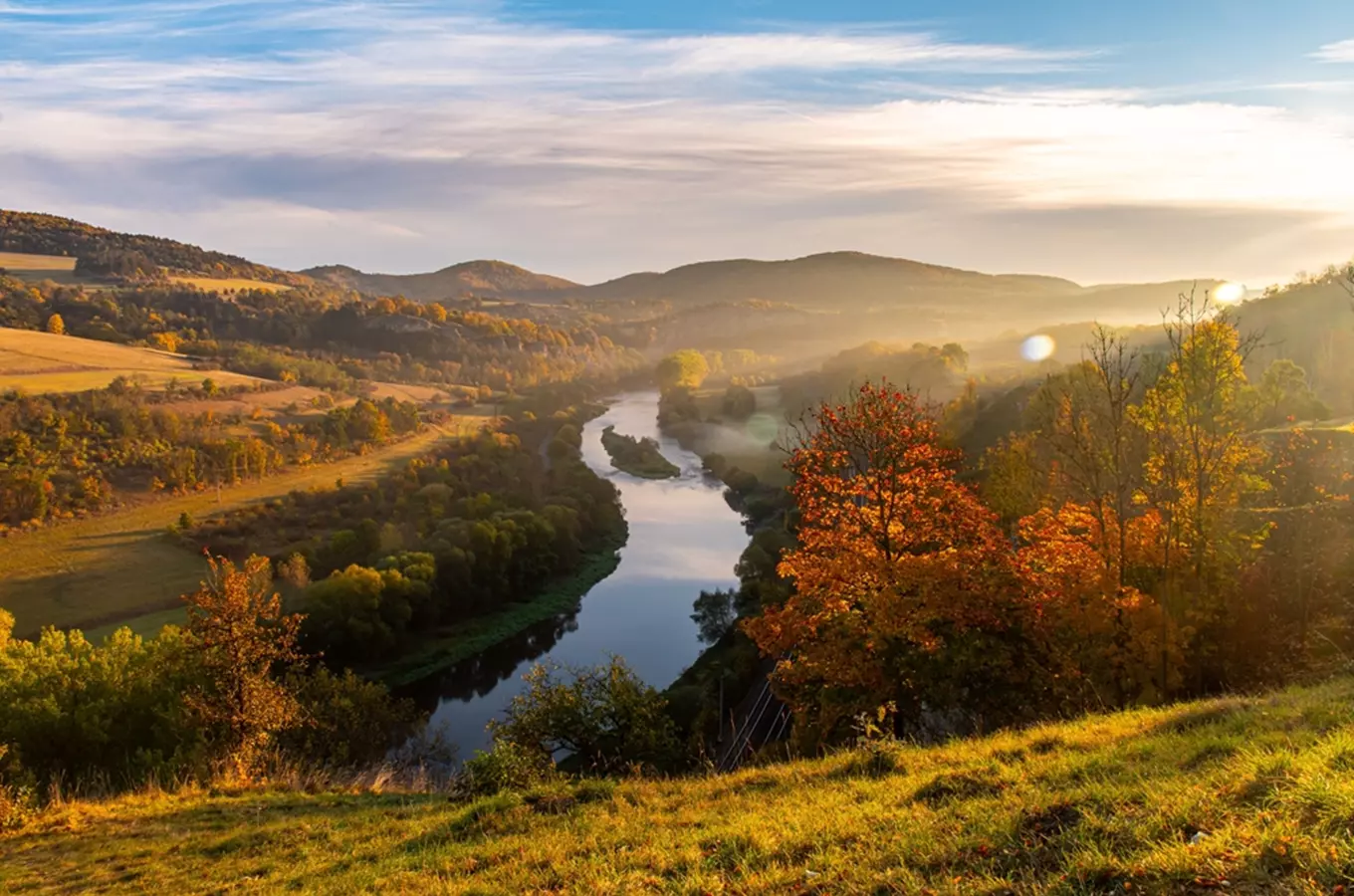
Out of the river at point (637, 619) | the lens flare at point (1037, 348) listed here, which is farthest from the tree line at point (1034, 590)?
the lens flare at point (1037, 348)

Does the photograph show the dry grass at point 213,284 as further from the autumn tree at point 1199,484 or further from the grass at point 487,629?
the autumn tree at point 1199,484

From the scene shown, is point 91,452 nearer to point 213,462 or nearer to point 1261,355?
point 213,462

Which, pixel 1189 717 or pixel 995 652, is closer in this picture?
pixel 1189 717

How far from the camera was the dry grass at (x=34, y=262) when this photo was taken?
533 feet

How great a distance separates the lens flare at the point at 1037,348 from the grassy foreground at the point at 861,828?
143 m

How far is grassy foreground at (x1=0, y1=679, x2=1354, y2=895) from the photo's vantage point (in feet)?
17.8

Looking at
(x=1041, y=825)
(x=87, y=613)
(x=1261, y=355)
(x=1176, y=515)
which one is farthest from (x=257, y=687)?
(x=1261, y=355)

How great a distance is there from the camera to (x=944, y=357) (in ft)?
350

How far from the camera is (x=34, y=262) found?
172 m

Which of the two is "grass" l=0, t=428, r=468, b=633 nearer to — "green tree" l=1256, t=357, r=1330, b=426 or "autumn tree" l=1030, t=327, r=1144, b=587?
"autumn tree" l=1030, t=327, r=1144, b=587

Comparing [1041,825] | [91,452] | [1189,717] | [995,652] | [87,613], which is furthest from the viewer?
[91,452]

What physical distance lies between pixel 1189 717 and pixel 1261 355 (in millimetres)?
85194

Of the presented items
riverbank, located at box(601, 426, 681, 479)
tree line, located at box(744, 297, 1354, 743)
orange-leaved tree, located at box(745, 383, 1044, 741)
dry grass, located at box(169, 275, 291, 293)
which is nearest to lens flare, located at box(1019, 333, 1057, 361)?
riverbank, located at box(601, 426, 681, 479)

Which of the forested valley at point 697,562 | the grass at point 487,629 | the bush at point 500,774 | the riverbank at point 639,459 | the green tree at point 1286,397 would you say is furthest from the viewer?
the riverbank at point 639,459
